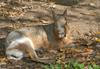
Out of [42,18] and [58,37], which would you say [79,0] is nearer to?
[42,18]

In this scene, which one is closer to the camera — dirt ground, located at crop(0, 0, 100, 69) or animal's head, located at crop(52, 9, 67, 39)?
dirt ground, located at crop(0, 0, 100, 69)

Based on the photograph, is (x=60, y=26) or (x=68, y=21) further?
(x=68, y=21)

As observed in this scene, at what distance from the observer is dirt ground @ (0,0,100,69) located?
7676 millimetres

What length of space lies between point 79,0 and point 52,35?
3396mm

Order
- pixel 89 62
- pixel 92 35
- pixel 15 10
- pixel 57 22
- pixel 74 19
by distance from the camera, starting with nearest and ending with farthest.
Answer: pixel 89 62 < pixel 57 22 < pixel 92 35 < pixel 74 19 < pixel 15 10

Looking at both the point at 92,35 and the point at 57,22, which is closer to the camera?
the point at 57,22

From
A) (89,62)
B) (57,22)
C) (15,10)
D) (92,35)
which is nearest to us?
(89,62)

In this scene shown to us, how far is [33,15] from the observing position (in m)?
10.3

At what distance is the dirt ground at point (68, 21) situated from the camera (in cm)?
768

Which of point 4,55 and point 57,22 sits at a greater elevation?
point 57,22

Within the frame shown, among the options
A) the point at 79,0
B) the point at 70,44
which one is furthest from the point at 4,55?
the point at 79,0

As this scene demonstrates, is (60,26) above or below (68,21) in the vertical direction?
above

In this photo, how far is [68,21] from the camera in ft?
32.2

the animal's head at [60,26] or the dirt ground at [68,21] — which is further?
the animal's head at [60,26]
